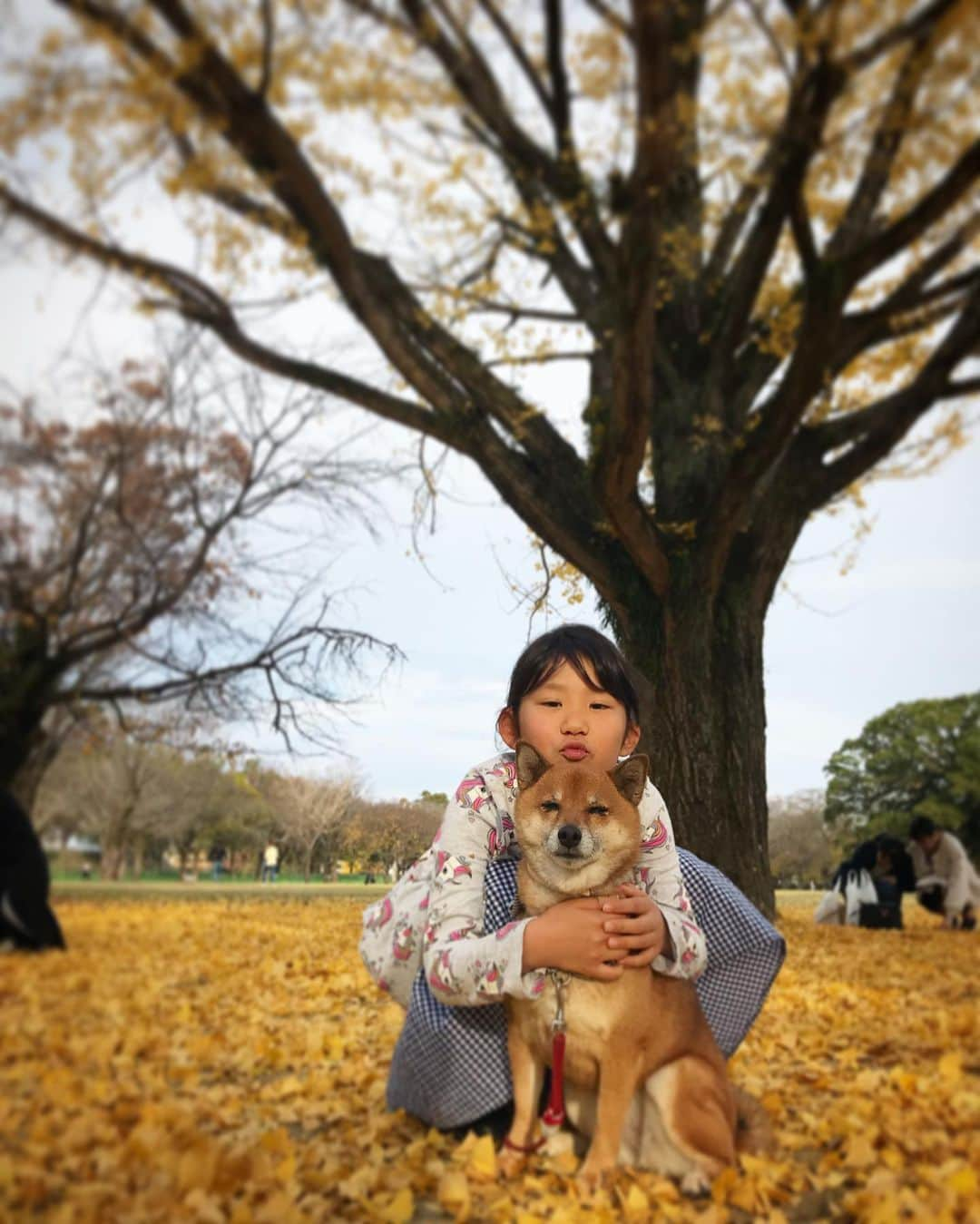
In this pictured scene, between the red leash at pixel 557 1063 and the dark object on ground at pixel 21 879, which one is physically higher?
the dark object on ground at pixel 21 879

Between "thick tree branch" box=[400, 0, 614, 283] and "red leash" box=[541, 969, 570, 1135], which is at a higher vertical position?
"thick tree branch" box=[400, 0, 614, 283]

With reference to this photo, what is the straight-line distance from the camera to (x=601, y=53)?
2.39 metres

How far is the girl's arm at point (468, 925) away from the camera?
2.09m

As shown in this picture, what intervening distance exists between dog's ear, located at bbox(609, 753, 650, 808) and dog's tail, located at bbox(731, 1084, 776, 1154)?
870 mm

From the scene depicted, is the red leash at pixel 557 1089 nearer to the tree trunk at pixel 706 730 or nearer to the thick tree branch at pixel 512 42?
the tree trunk at pixel 706 730

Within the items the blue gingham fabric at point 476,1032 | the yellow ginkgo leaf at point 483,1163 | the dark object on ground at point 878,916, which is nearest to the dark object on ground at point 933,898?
the dark object on ground at point 878,916

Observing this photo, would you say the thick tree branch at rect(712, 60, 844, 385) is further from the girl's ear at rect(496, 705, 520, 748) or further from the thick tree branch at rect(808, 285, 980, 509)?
the girl's ear at rect(496, 705, 520, 748)

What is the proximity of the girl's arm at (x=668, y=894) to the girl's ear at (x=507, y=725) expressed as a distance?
38 cm

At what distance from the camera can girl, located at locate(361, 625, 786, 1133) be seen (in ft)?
6.86

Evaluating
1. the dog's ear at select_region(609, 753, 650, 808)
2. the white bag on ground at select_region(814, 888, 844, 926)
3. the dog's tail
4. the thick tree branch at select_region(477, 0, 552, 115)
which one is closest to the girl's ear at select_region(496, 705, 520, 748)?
the dog's ear at select_region(609, 753, 650, 808)

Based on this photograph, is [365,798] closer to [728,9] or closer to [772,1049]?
[728,9]

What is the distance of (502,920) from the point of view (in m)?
2.37

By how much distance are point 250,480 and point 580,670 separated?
109cm

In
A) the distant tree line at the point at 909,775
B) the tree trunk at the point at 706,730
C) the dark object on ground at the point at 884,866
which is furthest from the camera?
the dark object on ground at the point at 884,866
